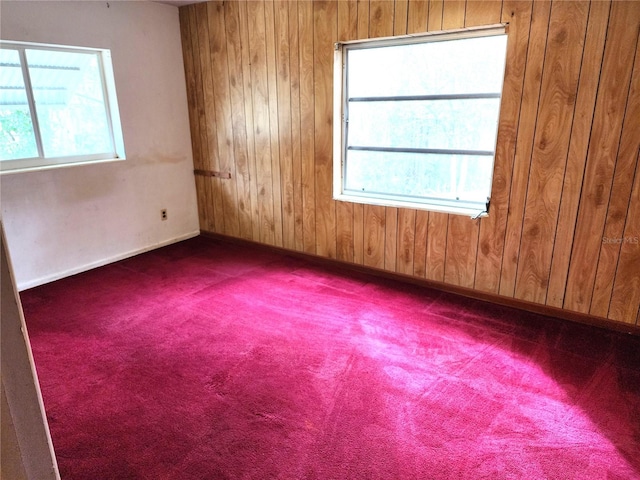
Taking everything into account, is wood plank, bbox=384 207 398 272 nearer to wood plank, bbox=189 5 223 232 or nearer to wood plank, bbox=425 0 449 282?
wood plank, bbox=425 0 449 282

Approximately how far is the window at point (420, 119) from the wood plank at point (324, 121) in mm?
69

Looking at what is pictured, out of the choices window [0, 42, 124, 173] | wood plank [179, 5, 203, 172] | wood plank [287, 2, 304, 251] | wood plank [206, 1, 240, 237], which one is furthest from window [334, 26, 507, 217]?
window [0, 42, 124, 173]

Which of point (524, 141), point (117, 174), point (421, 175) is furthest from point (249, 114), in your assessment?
point (524, 141)

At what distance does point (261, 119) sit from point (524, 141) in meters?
2.26

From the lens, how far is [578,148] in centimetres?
258

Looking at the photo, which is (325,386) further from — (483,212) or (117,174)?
(117,174)

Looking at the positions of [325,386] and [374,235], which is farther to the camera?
[374,235]

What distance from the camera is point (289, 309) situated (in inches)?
119

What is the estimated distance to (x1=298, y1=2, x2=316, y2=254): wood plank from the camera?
3.44m

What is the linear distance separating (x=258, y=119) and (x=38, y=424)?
3.56 m

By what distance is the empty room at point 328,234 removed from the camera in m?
1.92

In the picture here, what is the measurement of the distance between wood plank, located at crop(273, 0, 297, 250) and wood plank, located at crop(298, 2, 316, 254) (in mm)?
138

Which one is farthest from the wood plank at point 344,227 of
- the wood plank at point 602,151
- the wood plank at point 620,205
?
the wood plank at point 620,205

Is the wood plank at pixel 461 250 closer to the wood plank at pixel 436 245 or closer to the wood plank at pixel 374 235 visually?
the wood plank at pixel 436 245
